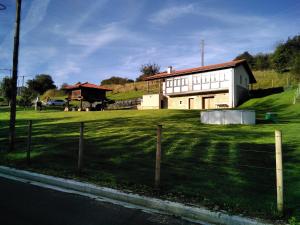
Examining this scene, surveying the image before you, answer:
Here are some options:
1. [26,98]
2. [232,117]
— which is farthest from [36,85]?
[232,117]

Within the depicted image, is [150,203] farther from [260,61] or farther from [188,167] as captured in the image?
[260,61]

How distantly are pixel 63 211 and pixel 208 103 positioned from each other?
123 feet

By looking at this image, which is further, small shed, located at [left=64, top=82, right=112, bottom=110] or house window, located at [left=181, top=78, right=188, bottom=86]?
small shed, located at [left=64, top=82, right=112, bottom=110]

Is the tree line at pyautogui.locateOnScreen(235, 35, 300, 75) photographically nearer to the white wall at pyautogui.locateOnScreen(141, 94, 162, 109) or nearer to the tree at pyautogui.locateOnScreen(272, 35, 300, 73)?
the tree at pyautogui.locateOnScreen(272, 35, 300, 73)

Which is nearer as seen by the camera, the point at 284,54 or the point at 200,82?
the point at 200,82

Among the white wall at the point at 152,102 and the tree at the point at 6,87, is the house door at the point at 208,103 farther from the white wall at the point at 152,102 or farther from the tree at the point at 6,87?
the tree at the point at 6,87

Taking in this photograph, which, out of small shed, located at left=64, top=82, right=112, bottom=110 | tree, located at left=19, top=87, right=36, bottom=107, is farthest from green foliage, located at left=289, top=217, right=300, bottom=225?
tree, located at left=19, top=87, right=36, bottom=107

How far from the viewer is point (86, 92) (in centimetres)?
4575

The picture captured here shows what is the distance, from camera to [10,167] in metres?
8.73

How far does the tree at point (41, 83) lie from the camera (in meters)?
84.9

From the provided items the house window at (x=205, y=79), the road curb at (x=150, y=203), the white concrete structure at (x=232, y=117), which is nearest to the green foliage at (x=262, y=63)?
the house window at (x=205, y=79)

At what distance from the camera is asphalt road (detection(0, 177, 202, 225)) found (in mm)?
4891

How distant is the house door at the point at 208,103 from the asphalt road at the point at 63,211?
35856mm

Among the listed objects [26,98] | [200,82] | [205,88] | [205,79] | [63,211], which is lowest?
[63,211]
